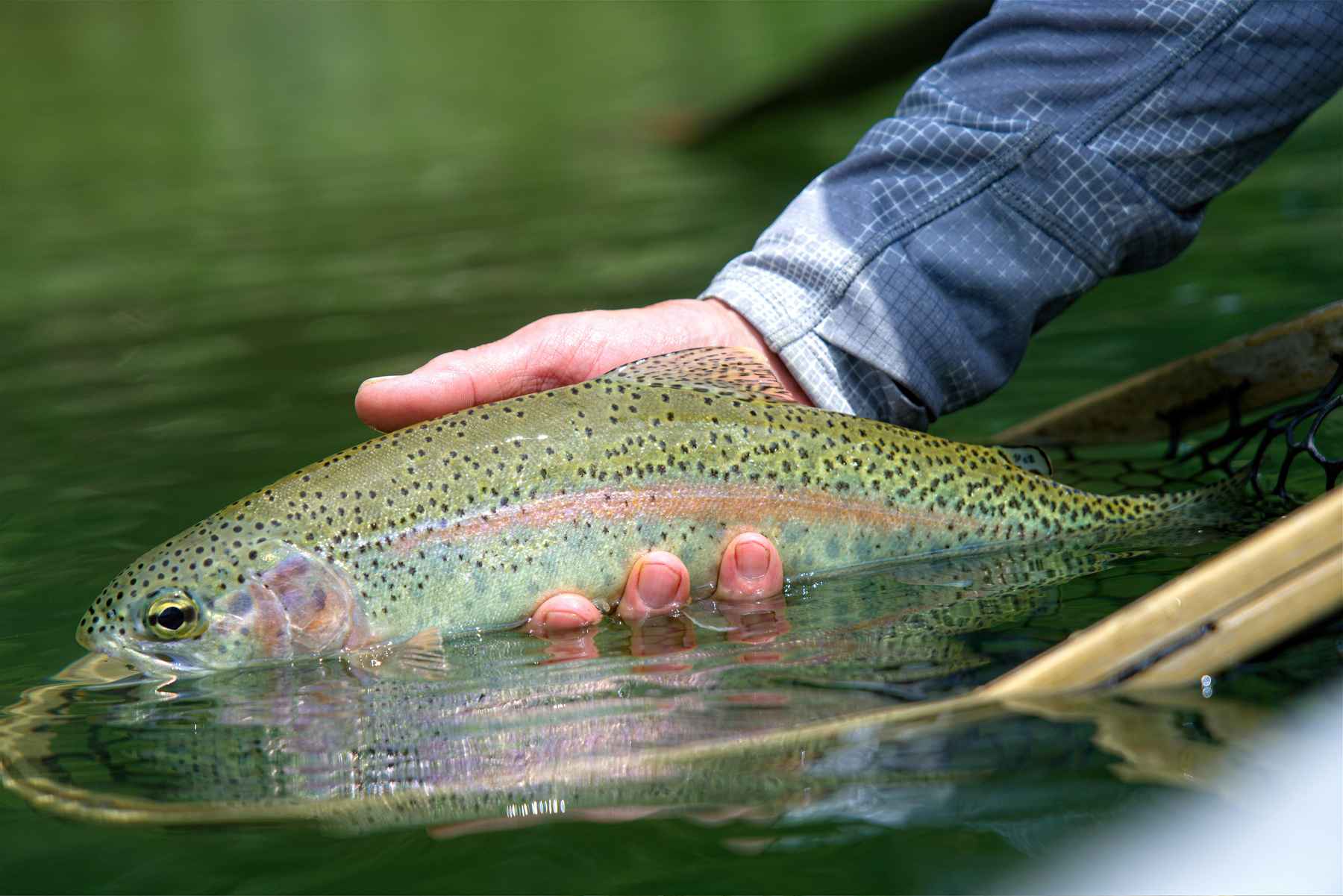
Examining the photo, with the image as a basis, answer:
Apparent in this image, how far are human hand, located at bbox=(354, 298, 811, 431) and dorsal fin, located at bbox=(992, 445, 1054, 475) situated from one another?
630 mm

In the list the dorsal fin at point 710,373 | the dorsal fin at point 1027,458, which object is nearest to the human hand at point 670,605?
the dorsal fin at point 710,373

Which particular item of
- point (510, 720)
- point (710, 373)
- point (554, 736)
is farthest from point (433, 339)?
point (554, 736)

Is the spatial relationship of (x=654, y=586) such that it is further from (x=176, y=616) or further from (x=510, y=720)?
(x=176, y=616)

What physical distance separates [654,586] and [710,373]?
0.60 m

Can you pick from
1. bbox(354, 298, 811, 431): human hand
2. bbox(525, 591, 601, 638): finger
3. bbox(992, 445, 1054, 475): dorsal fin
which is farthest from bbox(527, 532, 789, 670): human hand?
bbox(992, 445, 1054, 475): dorsal fin

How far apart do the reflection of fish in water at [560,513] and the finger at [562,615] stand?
0.11ft

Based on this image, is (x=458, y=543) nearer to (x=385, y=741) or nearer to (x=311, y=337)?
(x=385, y=741)

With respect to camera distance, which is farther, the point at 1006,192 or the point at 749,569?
the point at 1006,192

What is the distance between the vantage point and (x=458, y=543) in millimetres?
3346

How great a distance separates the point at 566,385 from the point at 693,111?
11.1 meters

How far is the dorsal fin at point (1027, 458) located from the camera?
12.4ft

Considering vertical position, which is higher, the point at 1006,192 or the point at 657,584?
the point at 1006,192

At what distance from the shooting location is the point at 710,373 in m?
3.65

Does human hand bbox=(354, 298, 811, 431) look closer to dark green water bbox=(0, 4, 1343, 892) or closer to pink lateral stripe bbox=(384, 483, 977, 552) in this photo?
pink lateral stripe bbox=(384, 483, 977, 552)
